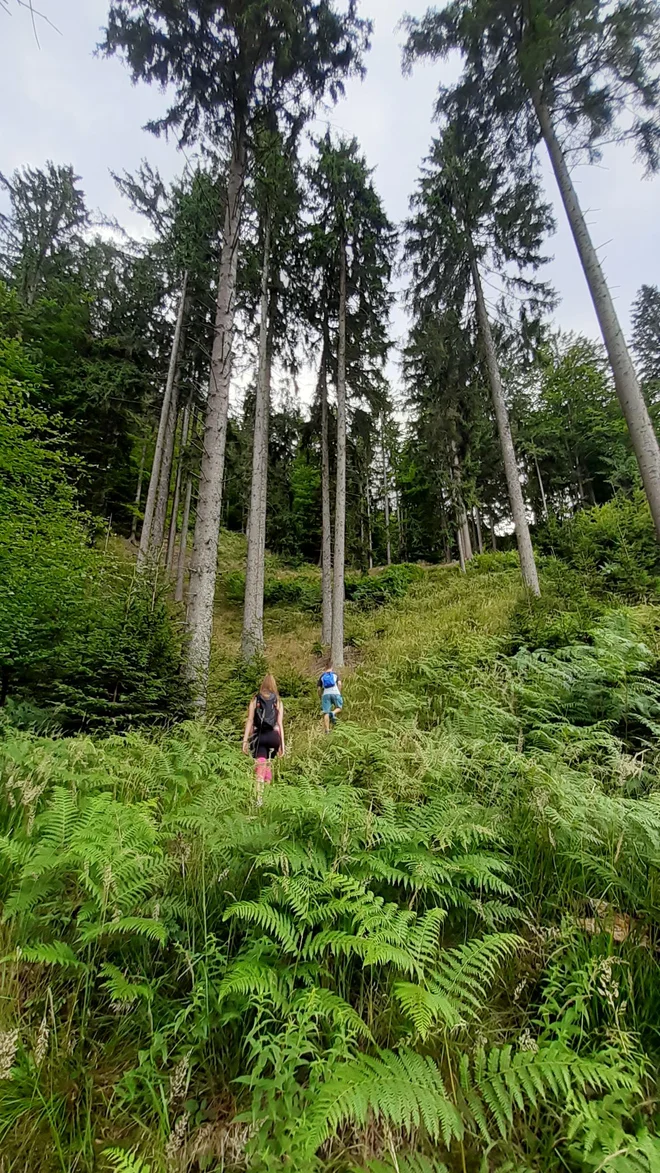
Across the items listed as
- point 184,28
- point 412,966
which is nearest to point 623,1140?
point 412,966

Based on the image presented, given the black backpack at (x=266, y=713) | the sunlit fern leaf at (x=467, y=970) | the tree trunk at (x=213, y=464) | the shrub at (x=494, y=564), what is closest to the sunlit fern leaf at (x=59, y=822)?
the sunlit fern leaf at (x=467, y=970)

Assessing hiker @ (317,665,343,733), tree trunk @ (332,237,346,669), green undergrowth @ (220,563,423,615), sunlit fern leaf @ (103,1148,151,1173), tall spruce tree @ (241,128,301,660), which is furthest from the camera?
green undergrowth @ (220,563,423,615)

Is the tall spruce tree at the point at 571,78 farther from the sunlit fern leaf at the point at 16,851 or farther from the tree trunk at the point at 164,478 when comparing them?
the tree trunk at the point at 164,478

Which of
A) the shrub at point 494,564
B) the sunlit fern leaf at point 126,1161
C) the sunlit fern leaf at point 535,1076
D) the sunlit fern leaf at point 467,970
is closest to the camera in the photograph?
the sunlit fern leaf at point 126,1161

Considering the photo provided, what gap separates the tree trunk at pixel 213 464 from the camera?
689cm

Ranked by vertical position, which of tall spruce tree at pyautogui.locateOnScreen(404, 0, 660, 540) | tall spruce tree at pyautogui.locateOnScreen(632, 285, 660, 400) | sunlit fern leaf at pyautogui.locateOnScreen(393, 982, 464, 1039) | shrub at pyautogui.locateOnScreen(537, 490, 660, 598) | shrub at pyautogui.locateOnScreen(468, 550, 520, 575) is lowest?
sunlit fern leaf at pyautogui.locateOnScreen(393, 982, 464, 1039)

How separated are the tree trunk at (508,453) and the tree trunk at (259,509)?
6229 mm

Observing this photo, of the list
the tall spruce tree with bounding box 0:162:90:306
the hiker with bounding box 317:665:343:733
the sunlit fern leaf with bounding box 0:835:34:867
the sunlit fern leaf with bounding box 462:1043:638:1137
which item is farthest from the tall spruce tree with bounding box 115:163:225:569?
the sunlit fern leaf with bounding box 462:1043:638:1137

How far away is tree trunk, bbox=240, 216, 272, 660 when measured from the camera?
40.1ft

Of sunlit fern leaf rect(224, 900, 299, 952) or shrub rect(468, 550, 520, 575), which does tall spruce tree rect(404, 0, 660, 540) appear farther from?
shrub rect(468, 550, 520, 575)

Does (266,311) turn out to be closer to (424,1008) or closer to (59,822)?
(59,822)

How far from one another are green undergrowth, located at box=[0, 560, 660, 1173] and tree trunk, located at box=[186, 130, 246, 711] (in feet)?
13.0

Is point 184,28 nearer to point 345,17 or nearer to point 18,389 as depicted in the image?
point 345,17

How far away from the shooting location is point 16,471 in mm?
6840
